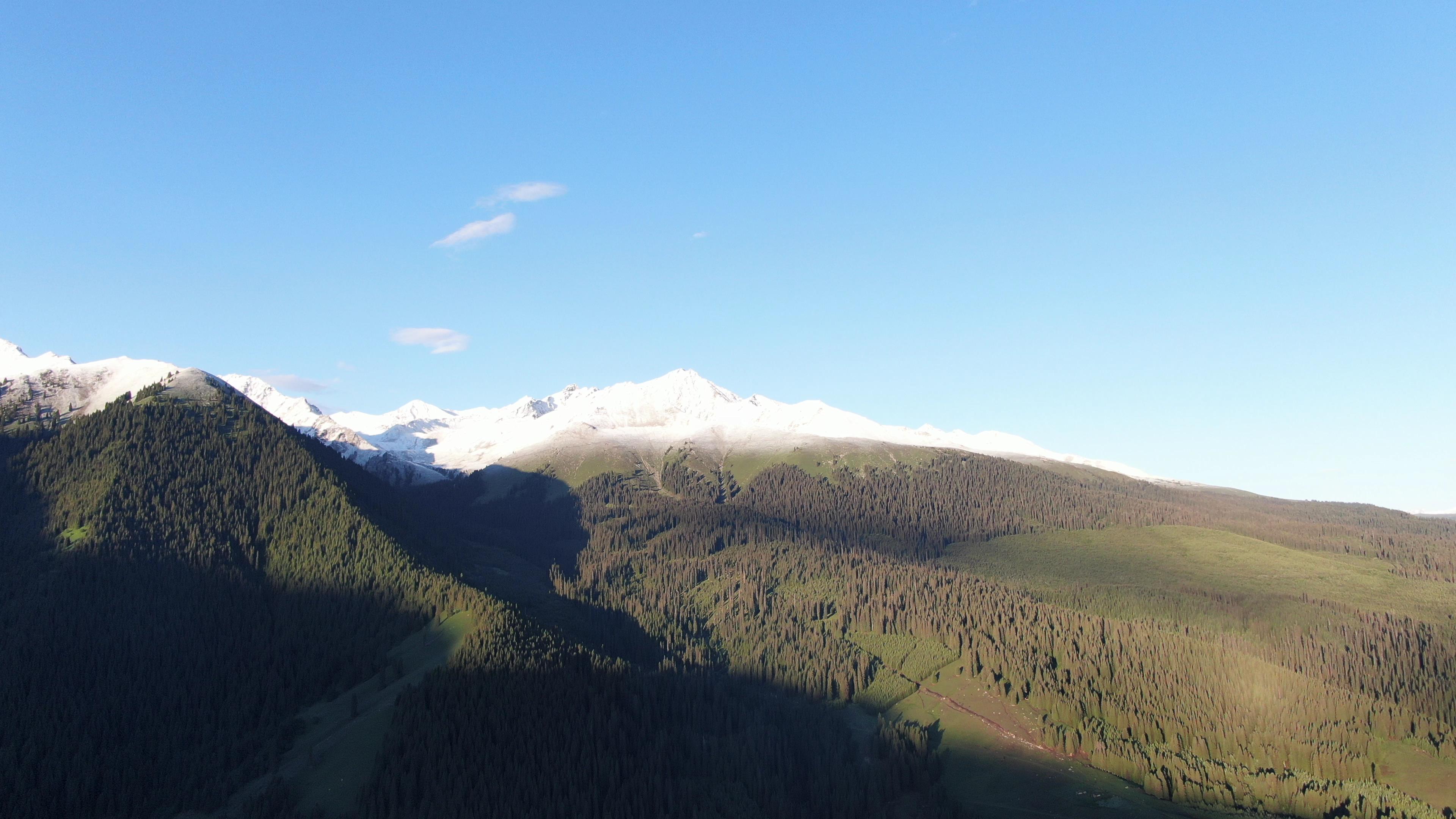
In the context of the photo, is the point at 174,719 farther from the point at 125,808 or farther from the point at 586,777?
the point at 586,777

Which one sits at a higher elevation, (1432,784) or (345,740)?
(1432,784)

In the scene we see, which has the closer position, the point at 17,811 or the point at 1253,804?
the point at 17,811

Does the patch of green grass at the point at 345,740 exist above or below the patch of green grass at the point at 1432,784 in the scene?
below

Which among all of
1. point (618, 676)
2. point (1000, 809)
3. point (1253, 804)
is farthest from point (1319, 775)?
point (618, 676)

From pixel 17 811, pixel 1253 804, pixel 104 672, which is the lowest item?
pixel 17 811

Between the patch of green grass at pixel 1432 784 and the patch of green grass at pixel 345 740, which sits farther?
the patch of green grass at pixel 1432 784

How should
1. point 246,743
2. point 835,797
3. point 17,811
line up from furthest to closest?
point 835,797
point 246,743
point 17,811

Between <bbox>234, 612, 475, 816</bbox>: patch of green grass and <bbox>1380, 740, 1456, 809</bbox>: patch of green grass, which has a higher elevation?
<bbox>1380, 740, 1456, 809</bbox>: patch of green grass

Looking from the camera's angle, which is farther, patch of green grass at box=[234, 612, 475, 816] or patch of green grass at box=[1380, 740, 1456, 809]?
patch of green grass at box=[1380, 740, 1456, 809]

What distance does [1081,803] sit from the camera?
179125 mm

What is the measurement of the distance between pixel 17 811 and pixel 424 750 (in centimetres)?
6786

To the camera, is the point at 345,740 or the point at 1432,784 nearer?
the point at 345,740

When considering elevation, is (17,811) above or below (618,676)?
below

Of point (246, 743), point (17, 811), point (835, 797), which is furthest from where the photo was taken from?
point (835, 797)
